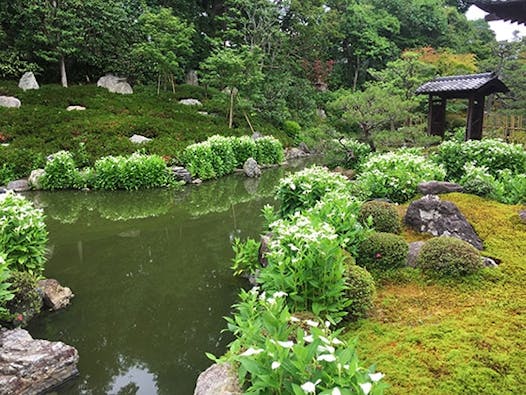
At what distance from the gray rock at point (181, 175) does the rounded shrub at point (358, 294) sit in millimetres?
10235

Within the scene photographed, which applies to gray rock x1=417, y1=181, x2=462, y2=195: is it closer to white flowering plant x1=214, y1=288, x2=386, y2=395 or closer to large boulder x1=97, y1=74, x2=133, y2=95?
white flowering plant x1=214, y1=288, x2=386, y2=395

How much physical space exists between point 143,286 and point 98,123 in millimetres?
11594

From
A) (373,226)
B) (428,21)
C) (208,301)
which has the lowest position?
(208,301)

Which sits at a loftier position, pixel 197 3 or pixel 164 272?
pixel 197 3

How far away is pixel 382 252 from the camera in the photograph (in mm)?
4738

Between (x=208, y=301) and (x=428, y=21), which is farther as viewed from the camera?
(x=428, y=21)

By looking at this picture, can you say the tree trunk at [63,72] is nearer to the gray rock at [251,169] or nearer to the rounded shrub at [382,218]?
the gray rock at [251,169]

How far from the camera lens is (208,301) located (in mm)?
5305

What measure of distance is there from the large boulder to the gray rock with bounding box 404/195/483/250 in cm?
1816

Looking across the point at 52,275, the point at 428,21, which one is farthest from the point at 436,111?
the point at 428,21

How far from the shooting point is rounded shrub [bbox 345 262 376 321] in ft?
12.3

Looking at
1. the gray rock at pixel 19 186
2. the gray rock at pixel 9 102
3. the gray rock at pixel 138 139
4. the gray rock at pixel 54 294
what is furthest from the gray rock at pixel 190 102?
the gray rock at pixel 54 294

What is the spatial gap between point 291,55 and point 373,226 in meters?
24.8

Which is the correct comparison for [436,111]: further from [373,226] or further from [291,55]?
[291,55]
